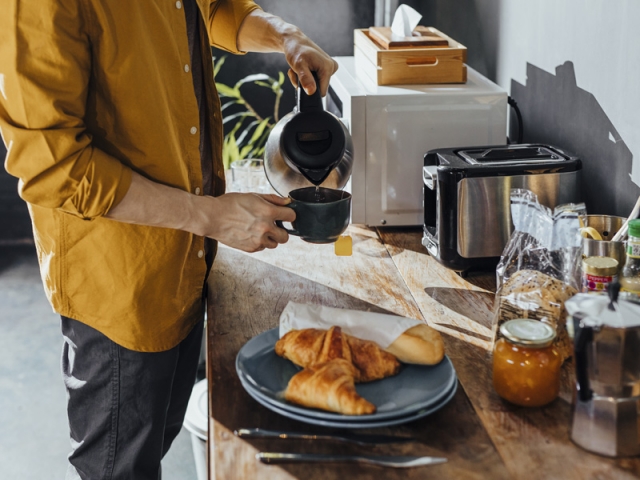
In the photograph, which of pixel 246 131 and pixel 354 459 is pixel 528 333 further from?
pixel 246 131

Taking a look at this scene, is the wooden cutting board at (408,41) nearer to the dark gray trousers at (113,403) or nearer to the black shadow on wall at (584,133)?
the black shadow on wall at (584,133)

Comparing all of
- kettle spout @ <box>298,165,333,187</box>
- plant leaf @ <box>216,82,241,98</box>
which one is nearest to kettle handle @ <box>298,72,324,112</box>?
kettle spout @ <box>298,165,333,187</box>

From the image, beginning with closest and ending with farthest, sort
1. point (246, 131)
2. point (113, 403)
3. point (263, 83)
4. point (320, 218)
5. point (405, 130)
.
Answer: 1. point (320, 218)
2. point (113, 403)
3. point (405, 130)
4. point (246, 131)
5. point (263, 83)

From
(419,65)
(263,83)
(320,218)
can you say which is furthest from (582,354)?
(263,83)

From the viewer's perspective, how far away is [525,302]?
Result: 3.64 ft

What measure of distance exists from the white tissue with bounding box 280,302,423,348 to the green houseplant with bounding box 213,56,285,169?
1.98 meters

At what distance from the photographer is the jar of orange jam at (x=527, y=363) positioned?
95 cm

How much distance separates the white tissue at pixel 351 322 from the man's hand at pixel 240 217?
0.52 feet

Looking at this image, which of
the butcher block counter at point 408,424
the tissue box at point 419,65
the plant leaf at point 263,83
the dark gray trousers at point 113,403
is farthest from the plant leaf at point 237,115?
the dark gray trousers at point 113,403

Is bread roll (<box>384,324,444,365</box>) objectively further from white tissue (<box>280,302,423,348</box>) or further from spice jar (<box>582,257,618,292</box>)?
spice jar (<box>582,257,618,292</box>)

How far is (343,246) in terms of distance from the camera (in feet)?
4.95

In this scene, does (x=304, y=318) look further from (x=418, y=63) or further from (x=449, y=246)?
(x=418, y=63)

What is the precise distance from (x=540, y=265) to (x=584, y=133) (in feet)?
1.63

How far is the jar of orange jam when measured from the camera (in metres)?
0.95
